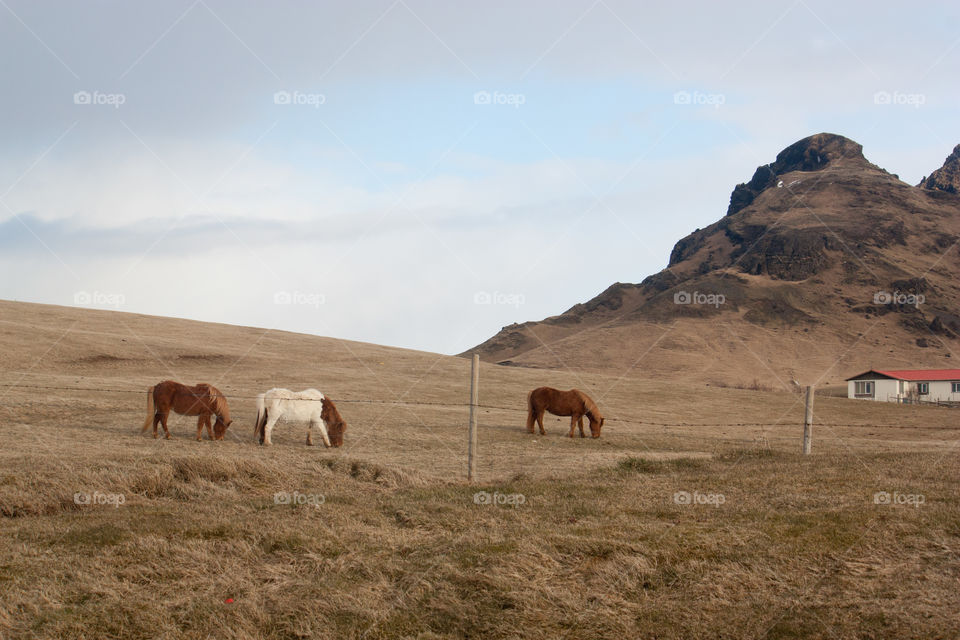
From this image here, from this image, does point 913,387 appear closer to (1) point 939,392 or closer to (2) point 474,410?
(1) point 939,392

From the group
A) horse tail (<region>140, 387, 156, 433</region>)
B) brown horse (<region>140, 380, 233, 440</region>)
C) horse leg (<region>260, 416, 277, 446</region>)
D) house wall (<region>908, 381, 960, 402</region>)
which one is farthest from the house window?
horse tail (<region>140, 387, 156, 433</region>)

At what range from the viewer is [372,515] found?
33.3 feet

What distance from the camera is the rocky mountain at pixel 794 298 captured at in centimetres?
Result: 10456

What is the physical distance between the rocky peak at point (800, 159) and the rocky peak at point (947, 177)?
51.3 feet

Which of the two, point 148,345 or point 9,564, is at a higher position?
point 148,345

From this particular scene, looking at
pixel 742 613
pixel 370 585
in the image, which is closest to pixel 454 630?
pixel 370 585

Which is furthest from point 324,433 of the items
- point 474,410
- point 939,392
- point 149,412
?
point 939,392

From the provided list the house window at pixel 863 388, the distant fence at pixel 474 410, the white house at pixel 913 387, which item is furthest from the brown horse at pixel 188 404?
the house window at pixel 863 388

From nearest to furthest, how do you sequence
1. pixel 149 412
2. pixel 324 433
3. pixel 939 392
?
pixel 149 412
pixel 324 433
pixel 939 392

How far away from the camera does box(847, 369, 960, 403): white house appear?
62.0 m

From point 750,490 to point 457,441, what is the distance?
971cm

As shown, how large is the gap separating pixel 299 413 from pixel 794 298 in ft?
403

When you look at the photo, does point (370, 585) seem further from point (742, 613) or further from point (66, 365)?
point (66, 365)

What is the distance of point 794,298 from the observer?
128m
